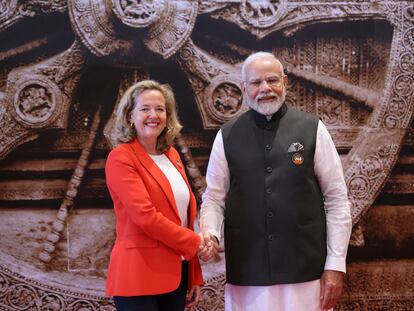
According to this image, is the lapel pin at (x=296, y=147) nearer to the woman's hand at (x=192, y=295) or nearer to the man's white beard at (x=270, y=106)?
the man's white beard at (x=270, y=106)

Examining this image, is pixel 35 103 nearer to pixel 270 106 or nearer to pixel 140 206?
pixel 140 206

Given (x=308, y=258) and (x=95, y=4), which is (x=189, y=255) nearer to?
(x=308, y=258)

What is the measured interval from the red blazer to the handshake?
0.19 ft

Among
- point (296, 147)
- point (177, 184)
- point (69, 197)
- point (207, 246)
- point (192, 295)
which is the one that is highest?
point (296, 147)

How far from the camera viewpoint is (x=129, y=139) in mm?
1895

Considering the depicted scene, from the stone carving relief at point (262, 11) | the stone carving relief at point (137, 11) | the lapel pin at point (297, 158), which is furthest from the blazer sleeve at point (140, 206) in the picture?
the stone carving relief at point (262, 11)

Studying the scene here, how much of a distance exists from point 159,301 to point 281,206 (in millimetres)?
631

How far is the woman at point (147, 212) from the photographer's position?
5.81 ft

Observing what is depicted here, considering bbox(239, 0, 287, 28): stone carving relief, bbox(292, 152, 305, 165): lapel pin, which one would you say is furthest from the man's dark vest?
bbox(239, 0, 287, 28): stone carving relief

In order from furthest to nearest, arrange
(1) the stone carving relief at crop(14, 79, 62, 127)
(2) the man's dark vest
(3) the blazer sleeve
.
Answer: (1) the stone carving relief at crop(14, 79, 62, 127), (2) the man's dark vest, (3) the blazer sleeve

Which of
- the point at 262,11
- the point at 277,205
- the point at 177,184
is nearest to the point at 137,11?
the point at 262,11

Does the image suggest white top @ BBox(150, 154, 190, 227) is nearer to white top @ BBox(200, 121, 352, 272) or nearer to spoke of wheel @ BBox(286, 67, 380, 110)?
white top @ BBox(200, 121, 352, 272)

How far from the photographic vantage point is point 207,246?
1.93 metres

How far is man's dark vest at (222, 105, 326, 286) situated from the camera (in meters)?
1.84
